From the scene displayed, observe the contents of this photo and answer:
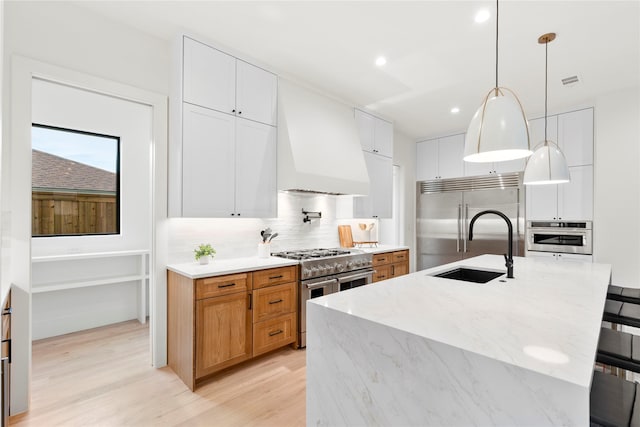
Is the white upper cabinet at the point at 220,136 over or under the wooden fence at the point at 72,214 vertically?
over

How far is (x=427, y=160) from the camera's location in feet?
18.3

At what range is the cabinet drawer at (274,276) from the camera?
2816 millimetres

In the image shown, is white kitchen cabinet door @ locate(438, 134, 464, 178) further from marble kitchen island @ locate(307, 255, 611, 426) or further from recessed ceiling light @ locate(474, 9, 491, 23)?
marble kitchen island @ locate(307, 255, 611, 426)

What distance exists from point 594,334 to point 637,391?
27cm

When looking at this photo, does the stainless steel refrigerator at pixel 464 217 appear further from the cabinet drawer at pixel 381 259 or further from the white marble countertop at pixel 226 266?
the white marble countertop at pixel 226 266

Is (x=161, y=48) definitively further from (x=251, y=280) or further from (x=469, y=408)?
(x=469, y=408)

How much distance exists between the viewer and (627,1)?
2.23 metres

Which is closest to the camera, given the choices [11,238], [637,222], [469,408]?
[469,408]

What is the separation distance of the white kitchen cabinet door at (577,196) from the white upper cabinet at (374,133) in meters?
2.27

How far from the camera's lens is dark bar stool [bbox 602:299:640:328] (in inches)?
74.2

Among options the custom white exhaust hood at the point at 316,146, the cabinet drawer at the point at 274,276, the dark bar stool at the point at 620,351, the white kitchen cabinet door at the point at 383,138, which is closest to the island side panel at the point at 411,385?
the dark bar stool at the point at 620,351

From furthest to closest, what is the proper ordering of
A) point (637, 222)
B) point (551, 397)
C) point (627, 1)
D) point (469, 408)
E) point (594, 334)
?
point (637, 222)
point (627, 1)
point (594, 334)
point (469, 408)
point (551, 397)

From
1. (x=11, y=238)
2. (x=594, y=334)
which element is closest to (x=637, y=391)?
(x=594, y=334)

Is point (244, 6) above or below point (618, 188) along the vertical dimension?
above
